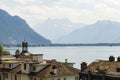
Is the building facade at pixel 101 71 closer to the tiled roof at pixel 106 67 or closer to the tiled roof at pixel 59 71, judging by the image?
the tiled roof at pixel 106 67

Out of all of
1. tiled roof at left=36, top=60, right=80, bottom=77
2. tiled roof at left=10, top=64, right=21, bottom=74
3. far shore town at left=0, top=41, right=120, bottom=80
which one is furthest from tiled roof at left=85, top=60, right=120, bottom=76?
tiled roof at left=10, top=64, right=21, bottom=74

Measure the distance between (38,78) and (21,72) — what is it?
6665 mm

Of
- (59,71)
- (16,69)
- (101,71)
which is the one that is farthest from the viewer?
(16,69)

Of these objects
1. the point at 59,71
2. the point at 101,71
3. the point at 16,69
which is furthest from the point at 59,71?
the point at 16,69

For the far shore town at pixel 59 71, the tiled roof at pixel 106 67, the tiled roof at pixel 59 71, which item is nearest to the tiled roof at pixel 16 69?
the far shore town at pixel 59 71

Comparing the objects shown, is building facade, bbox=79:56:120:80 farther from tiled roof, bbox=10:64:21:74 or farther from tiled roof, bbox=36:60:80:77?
tiled roof, bbox=10:64:21:74

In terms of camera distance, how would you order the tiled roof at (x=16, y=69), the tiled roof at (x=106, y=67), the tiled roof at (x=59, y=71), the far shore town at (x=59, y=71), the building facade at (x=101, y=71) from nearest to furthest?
the building facade at (x=101, y=71) → the tiled roof at (x=106, y=67) → the far shore town at (x=59, y=71) → the tiled roof at (x=59, y=71) → the tiled roof at (x=16, y=69)

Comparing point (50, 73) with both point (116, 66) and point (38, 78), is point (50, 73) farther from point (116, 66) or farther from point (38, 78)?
point (116, 66)

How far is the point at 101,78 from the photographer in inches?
2106

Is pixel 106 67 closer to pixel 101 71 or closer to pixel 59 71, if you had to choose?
pixel 101 71

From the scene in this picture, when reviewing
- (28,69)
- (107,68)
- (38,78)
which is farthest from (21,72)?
(107,68)

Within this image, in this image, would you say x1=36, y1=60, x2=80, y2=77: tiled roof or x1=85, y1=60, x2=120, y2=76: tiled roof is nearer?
x1=85, y1=60, x2=120, y2=76: tiled roof

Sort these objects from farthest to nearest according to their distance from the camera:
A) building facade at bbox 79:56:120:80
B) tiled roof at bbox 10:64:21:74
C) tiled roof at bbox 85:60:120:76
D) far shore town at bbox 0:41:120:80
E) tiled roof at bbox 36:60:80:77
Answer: tiled roof at bbox 10:64:21:74
tiled roof at bbox 36:60:80:77
far shore town at bbox 0:41:120:80
tiled roof at bbox 85:60:120:76
building facade at bbox 79:56:120:80

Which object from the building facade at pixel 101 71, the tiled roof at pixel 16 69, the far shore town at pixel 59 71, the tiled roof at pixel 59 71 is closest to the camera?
the building facade at pixel 101 71
